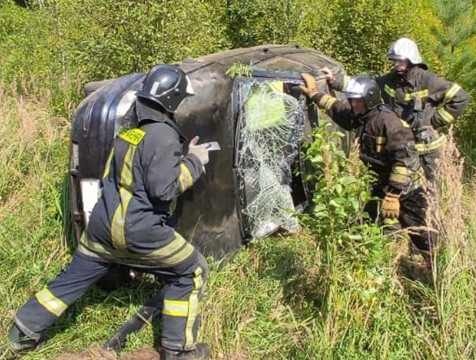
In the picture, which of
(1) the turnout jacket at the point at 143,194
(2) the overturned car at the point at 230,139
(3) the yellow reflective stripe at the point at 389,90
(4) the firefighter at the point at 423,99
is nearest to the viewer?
(1) the turnout jacket at the point at 143,194

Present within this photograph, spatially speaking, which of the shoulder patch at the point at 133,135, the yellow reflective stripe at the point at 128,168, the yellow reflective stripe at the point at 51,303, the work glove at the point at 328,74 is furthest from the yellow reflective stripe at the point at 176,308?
the work glove at the point at 328,74

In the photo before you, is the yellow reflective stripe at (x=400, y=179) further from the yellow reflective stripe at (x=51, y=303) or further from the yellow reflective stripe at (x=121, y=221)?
the yellow reflective stripe at (x=51, y=303)

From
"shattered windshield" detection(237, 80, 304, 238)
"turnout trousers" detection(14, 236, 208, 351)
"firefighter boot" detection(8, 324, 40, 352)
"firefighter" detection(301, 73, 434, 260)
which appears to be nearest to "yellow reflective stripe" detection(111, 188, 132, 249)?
"turnout trousers" detection(14, 236, 208, 351)

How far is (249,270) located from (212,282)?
0.34 metres

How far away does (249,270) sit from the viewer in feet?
14.8

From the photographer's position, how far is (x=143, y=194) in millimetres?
3447

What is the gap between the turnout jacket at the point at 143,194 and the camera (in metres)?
3.38

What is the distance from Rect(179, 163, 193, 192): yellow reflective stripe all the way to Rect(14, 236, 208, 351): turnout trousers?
0.46m

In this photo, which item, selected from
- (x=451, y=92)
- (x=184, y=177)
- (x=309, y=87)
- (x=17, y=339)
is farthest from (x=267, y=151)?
(x=17, y=339)

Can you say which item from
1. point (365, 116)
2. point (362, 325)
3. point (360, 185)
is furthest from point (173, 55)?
point (362, 325)

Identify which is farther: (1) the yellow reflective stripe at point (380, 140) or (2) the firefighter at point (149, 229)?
(1) the yellow reflective stripe at point (380, 140)

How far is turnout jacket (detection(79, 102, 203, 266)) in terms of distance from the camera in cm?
338

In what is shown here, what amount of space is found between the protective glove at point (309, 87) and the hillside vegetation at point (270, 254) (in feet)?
3.55

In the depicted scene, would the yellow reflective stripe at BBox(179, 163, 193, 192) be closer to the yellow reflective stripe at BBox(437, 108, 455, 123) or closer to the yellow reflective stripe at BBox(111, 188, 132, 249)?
the yellow reflective stripe at BBox(111, 188, 132, 249)
